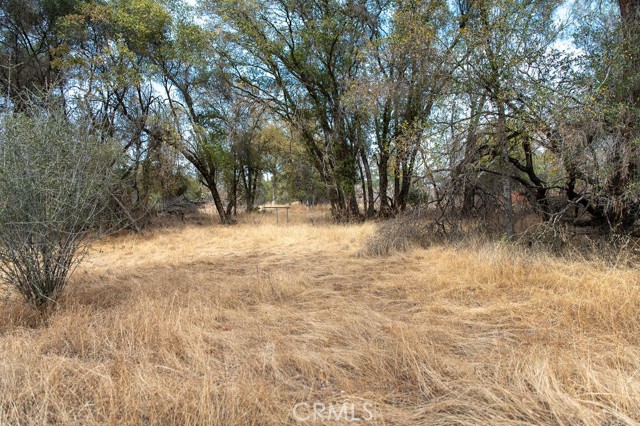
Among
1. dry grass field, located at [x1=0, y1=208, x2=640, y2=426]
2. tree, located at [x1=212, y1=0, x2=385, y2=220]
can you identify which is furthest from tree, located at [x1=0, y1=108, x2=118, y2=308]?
tree, located at [x1=212, y1=0, x2=385, y2=220]

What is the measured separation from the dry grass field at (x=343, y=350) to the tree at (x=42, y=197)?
39 cm

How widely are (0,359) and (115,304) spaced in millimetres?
1618

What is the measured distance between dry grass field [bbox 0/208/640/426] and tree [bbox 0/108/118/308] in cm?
Answer: 39

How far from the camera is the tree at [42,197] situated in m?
3.58

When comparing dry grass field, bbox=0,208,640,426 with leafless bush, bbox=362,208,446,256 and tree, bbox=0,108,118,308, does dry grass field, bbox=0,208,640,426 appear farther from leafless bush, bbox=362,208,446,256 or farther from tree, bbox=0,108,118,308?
leafless bush, bbox=362,208,446,256

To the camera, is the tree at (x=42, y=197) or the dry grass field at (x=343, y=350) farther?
the tree at (x=42, y=197)

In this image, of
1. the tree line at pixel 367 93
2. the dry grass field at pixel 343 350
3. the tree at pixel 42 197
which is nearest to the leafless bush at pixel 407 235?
the tree line at pixel 367 93

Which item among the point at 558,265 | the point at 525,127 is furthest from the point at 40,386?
the point at 525,127

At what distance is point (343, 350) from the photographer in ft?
9.29

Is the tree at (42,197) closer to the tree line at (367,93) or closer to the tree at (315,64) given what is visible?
the tree line at (367,93)

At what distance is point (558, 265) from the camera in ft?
15.5

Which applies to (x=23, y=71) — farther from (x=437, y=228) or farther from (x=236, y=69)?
(x=437, y=228)

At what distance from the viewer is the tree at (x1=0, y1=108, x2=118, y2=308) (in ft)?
11.7

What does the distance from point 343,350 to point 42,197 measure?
3661 mm
